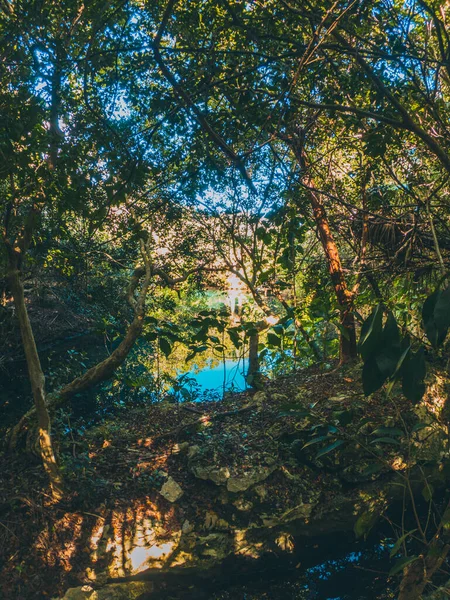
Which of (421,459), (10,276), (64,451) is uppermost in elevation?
(10,276)

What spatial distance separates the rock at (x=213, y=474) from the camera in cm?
406

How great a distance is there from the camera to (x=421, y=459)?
3986mm

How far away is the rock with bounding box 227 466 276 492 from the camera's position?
400cm

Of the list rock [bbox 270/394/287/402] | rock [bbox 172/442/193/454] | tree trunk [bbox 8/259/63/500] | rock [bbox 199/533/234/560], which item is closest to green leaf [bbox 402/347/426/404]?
tree trunk [bbox 8/259/63/500]

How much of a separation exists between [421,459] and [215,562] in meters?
1.92

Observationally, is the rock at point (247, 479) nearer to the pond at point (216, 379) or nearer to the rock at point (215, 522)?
the rock at point (215, 522)

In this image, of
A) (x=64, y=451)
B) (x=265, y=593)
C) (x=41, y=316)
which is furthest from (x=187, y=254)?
(x=265, y=593)

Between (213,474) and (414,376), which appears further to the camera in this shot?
(213,474)

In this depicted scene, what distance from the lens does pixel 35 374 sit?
11.5ft

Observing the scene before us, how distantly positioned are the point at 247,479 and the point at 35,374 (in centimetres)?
199

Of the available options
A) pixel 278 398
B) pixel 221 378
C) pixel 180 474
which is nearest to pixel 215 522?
pixel 180 474

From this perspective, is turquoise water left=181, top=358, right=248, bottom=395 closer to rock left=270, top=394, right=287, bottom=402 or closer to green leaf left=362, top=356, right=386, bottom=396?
rock left=270, top=394, right=287, bottom=402

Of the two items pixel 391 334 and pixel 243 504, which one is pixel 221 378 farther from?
pixel 391 334

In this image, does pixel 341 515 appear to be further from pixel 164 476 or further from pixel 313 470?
pixel 164 476
